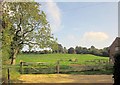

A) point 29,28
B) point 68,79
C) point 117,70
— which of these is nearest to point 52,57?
point 29,28

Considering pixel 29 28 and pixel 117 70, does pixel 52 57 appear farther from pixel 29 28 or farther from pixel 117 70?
pixel 117 70

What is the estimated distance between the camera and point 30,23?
14750 mm

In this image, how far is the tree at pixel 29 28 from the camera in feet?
45.1

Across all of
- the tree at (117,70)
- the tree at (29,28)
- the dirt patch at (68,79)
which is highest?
the tree at (29,28)

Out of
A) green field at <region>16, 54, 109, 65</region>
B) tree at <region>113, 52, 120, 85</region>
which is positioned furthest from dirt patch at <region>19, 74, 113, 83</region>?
tree at <region>113, 52, 120, 85</region>

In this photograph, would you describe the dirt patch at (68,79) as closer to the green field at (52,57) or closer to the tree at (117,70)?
the green field at (52,57)

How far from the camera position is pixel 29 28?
14.9 meters

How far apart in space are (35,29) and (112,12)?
552 centimetres

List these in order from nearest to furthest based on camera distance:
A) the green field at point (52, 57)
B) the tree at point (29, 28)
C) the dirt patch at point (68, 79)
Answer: the dirt patch at point (68, 79)
the tree at point (29, 28)
the green field at point (52, 57)

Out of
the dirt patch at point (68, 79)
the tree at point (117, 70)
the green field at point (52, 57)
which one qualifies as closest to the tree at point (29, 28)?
the green field at point (52, 57)

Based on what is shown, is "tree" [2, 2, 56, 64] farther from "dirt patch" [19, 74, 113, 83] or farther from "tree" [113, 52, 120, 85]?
"tree" [113, 52, 120, 85]

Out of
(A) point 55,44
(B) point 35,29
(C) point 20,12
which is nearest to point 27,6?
(C) point 20,12

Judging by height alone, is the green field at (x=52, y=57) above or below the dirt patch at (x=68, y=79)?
above

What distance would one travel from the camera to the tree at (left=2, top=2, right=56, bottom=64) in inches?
541
